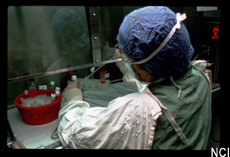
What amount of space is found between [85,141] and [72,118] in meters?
0.18

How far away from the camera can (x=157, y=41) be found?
0.85m

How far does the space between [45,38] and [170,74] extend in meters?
0.79

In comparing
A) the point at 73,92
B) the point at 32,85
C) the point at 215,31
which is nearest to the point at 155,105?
the point at 73,92

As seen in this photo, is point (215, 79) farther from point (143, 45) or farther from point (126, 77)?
point (143, 45)

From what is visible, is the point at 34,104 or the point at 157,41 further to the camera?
the point at 34,104

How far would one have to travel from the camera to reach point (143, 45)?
34.2 inches

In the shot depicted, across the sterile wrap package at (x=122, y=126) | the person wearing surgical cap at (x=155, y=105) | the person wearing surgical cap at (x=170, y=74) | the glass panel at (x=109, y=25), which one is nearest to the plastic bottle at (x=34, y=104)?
the person wearing surgical cap at (x=155, y=105)

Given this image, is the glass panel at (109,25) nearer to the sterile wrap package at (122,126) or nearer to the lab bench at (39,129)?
the lab bench at (39,129)

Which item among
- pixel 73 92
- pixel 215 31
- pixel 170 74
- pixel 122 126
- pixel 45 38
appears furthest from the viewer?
pixel 215 31

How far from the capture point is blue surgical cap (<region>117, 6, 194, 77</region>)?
0.85 meters

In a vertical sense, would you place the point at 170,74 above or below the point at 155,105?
above

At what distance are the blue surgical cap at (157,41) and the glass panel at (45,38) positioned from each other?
451 millimetres

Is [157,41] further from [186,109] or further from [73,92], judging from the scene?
[73,92]
